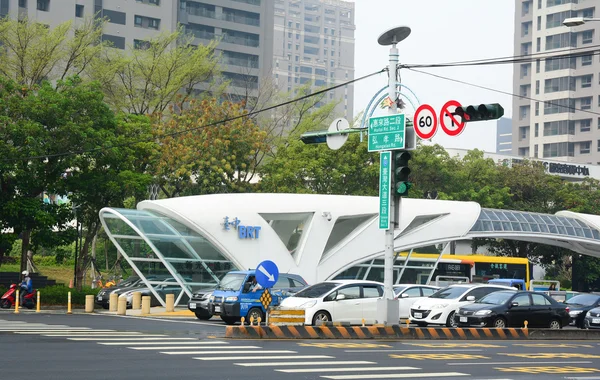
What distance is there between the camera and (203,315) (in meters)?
30.7

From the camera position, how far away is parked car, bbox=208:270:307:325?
27609mm

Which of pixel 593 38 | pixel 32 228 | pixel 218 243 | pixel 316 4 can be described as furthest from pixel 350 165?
pixel 316 4

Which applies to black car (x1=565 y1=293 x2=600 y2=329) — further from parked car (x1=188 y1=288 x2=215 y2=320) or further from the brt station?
parked car (x1=188 y1=288 x2=215 y2=320)

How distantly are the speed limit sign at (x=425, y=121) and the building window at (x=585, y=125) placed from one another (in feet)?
302

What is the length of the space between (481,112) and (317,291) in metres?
7.93

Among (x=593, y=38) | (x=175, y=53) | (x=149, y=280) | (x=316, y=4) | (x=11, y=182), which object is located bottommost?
(x=149, y=280)

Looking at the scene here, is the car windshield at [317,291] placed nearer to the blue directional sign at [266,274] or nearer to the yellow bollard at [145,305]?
the blue directional sign at [266,274]

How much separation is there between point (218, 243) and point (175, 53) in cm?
1931

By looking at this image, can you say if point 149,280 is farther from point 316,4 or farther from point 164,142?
point 316,4

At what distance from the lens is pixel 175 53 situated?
179ft

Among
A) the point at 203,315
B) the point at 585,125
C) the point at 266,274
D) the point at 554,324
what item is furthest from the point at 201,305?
the point at 585,125

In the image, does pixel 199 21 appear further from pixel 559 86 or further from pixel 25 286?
pixel 25 286

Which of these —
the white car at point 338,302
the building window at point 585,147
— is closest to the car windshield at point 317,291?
the white car at point 338,302

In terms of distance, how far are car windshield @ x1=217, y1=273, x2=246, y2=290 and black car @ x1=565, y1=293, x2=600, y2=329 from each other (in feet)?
40.0
